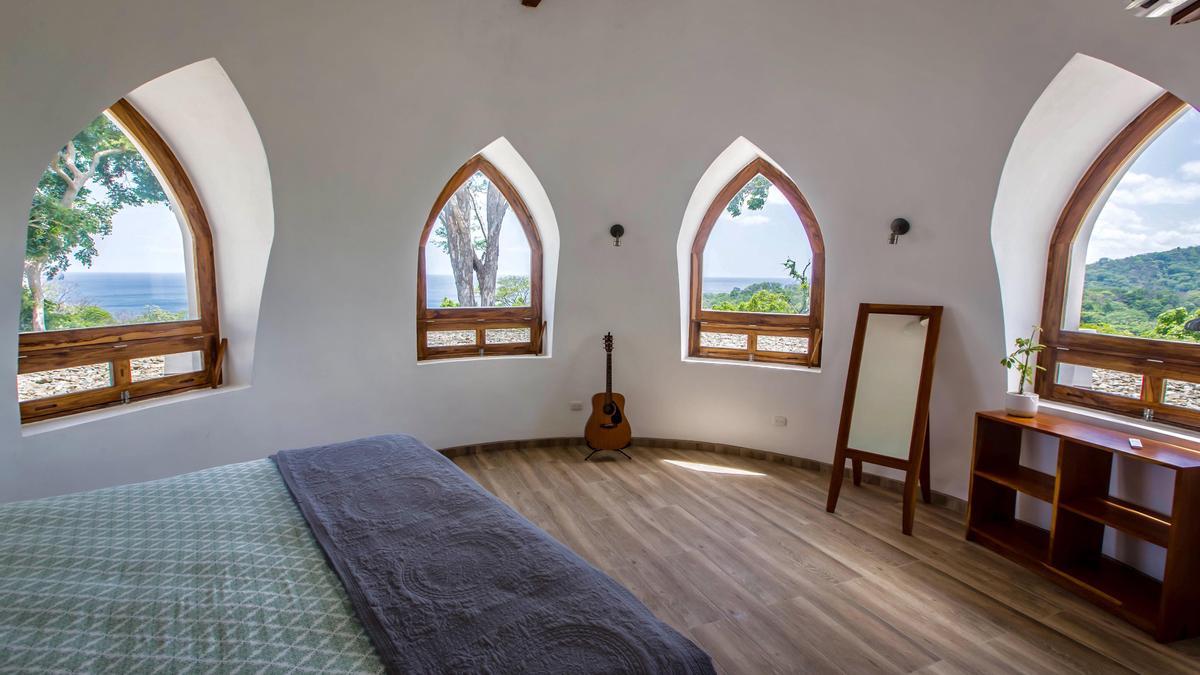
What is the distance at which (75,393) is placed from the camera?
9.64 feet

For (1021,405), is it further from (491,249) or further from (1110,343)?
(491,249)

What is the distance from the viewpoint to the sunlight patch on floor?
4.06 meters

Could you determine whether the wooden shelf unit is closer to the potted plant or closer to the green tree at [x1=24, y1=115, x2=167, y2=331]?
the potted plant

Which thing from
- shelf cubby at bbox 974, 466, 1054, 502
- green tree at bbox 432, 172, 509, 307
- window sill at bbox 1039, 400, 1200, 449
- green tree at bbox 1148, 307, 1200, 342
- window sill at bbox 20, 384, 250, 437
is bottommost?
shelf cubby at bbox 974, 466, 1054, 502

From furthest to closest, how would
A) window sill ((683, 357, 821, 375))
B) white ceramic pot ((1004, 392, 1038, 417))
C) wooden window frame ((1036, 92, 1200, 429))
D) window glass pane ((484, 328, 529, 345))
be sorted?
window glass pane ((484, 328, 529, 345)), window sill ((683, 357, 821, 375)), white ceramic pot ((1004, 392, 1038, 417)), wooden window frame ((1036, 92, 1200, 429))

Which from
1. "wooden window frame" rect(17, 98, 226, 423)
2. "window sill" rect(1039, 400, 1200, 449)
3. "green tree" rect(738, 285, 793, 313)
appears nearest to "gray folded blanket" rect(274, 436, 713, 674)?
"wooden window frame" rect(17, 98, 226, 423)

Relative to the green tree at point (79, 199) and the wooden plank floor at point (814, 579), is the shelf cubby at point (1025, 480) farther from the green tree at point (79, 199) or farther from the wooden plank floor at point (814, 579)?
the green tree at point (79, 199)

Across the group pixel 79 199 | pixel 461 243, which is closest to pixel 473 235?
pixel 461 243

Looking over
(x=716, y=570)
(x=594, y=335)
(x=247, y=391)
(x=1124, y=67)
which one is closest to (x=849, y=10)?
(x=1124, y=67)

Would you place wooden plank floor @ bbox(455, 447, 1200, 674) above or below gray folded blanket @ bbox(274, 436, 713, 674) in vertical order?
below

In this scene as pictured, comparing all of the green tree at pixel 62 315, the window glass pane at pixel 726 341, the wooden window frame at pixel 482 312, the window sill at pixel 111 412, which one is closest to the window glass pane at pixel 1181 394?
the window glass pane at pixel 726 341

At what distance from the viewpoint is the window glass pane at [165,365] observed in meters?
3.22

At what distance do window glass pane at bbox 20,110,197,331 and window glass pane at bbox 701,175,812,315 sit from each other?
365cm

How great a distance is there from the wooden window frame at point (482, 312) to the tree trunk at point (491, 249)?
6 centimetres
